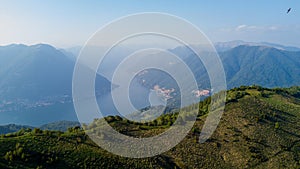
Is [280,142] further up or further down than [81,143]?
further down

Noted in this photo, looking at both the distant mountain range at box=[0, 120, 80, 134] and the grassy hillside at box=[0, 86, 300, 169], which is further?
the distant mountain range at box=[0, 120, 80, 134]

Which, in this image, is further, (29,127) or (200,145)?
(29,127)

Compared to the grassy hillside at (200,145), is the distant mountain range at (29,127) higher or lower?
lower

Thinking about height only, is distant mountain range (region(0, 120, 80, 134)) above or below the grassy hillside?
below

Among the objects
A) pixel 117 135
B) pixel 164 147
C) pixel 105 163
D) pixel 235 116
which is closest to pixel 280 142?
pixel 235 116

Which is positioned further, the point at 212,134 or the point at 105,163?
the point at 212,134

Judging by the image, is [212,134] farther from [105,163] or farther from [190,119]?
[105,163]

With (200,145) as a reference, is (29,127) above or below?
below

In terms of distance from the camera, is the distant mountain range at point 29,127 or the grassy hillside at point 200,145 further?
the distant mountain range at point 29,127
